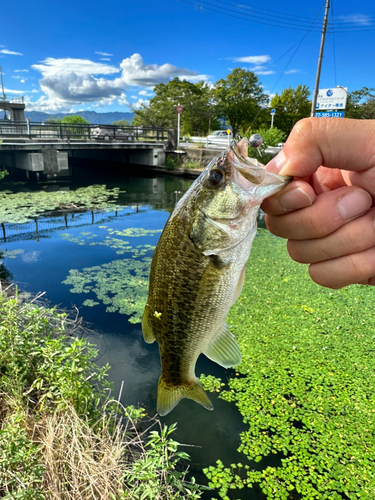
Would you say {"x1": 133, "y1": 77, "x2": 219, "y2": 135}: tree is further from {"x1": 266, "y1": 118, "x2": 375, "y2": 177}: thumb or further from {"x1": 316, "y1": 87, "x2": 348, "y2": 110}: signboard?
{"x1": 266, "y1": 118, "x2": 375, "y2": 177}: thumb

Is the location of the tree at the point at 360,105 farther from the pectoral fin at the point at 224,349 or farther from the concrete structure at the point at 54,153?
Result: the pectoral fin at the point at 224,349

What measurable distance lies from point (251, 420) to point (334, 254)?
2868mm

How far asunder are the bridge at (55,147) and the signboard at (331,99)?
Answer: 34.5 feet

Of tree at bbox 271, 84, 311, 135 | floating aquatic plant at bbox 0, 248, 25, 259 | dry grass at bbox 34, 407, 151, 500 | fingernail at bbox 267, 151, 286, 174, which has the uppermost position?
tree at bbox 271, 84, 311, 135

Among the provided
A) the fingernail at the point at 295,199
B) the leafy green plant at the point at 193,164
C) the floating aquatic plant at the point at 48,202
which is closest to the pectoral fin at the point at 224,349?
the fingernail at the point at 295,199

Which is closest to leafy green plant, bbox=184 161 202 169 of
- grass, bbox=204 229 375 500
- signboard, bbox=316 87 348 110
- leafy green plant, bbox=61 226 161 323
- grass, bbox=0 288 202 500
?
signboard, bbox=316 87 348 110

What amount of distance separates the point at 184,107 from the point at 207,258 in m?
42.2

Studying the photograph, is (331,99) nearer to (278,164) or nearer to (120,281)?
(120,281)

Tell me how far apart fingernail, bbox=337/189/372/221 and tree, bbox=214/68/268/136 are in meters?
36.9

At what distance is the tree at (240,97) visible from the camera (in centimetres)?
3619

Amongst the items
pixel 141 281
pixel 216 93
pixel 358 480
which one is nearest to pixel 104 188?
pixel 141 281

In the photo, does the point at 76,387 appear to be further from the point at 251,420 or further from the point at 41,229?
the point at 41,229

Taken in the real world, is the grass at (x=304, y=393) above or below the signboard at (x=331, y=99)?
below

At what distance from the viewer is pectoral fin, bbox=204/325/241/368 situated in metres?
1.62
